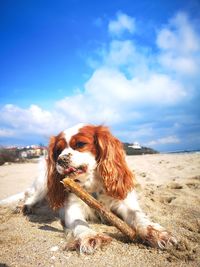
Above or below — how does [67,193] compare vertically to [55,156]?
below

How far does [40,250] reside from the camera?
73.6 inches

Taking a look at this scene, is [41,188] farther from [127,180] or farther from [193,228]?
[193,228]

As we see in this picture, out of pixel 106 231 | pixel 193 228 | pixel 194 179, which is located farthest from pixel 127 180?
pixel 194 179

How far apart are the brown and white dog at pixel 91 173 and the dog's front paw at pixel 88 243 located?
269 millimetres

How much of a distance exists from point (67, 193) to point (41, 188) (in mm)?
885

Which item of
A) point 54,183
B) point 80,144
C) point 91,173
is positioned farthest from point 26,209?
point 80,144

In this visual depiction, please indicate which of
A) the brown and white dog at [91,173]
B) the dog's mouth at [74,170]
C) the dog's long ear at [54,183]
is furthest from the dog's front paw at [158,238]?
the dog's long ear at [54,183]

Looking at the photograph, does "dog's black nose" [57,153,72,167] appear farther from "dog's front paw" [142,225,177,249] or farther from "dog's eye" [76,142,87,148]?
"dog's front paw" [142,225,177,249]

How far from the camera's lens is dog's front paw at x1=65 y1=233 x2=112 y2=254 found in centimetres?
180

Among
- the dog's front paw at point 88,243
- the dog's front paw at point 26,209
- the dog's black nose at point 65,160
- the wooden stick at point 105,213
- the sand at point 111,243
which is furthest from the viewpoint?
the dog's front paw at point 26,209

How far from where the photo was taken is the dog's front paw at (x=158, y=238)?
5.98ft

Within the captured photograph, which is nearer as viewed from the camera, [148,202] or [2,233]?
[2,233]

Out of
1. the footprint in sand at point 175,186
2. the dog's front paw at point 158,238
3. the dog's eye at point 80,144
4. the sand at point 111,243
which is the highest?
the dog's eye at point 80,144

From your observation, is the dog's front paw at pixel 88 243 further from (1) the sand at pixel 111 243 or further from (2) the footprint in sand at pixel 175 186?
(2) the footprint in sand at pixel 175 186
